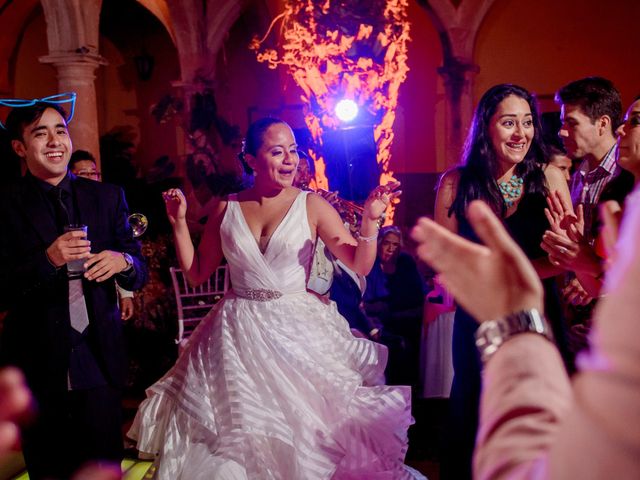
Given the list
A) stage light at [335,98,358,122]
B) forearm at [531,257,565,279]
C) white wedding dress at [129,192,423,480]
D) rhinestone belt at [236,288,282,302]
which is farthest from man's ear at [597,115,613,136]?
stage light at [335,98,358,122]

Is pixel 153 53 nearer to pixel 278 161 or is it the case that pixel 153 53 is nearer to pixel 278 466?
pixel 278 161

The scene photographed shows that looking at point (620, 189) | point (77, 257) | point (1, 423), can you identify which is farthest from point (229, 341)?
point (1, 423)

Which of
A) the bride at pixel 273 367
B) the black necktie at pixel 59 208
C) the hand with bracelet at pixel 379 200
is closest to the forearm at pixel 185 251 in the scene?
the bride at pixel 273 367

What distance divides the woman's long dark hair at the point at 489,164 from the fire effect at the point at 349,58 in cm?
686

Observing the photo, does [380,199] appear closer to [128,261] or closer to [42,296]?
[128,261]

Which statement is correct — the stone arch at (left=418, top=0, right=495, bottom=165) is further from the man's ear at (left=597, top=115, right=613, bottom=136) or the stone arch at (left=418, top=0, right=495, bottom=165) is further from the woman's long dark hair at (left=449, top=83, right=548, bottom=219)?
the woman's long dark hair at (left=449, top=83, right=548, bottom=219)

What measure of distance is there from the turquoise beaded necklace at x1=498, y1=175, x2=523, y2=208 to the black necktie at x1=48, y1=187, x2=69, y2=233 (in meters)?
1.99

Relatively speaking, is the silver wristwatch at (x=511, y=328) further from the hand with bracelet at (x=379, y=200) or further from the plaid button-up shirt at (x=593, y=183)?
the plaid button-up shirt at (x=593, y=183)

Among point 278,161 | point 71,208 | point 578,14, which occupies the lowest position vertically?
point 71,208

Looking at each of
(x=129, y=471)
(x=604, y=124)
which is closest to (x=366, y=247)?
(x=604, y=124)

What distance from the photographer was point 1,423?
0.75m

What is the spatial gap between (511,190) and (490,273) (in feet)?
7.26

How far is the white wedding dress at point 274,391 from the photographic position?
2676 millimetres

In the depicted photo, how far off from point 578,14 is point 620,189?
7.72 meters
